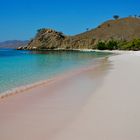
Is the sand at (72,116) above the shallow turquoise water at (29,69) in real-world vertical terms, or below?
above

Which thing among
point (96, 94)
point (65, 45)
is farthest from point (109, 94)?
point (65, 45)

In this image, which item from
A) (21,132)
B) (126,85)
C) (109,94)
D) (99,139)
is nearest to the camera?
(99,139)

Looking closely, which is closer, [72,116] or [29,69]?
[72,116]

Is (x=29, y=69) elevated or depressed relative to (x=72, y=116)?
depressed

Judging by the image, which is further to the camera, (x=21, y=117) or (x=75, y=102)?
(x=75, y=102)

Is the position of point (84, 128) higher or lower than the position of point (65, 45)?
higher

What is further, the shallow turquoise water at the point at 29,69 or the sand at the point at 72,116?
the shallow turquoise water at the point at 29,69

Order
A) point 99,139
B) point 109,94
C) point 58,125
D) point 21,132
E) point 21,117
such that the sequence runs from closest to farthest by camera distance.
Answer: point 99,139 < point 21,132 < point 58,125 < point 21,117 < point 109,94

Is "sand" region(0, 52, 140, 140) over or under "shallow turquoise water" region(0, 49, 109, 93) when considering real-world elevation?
over

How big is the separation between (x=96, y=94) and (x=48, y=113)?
3.40 meters

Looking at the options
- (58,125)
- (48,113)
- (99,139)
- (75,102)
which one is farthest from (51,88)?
(99,139)

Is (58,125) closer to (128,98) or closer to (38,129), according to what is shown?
(38,129)

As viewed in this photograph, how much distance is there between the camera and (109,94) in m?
11.0

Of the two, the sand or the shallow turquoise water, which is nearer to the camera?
the sand
